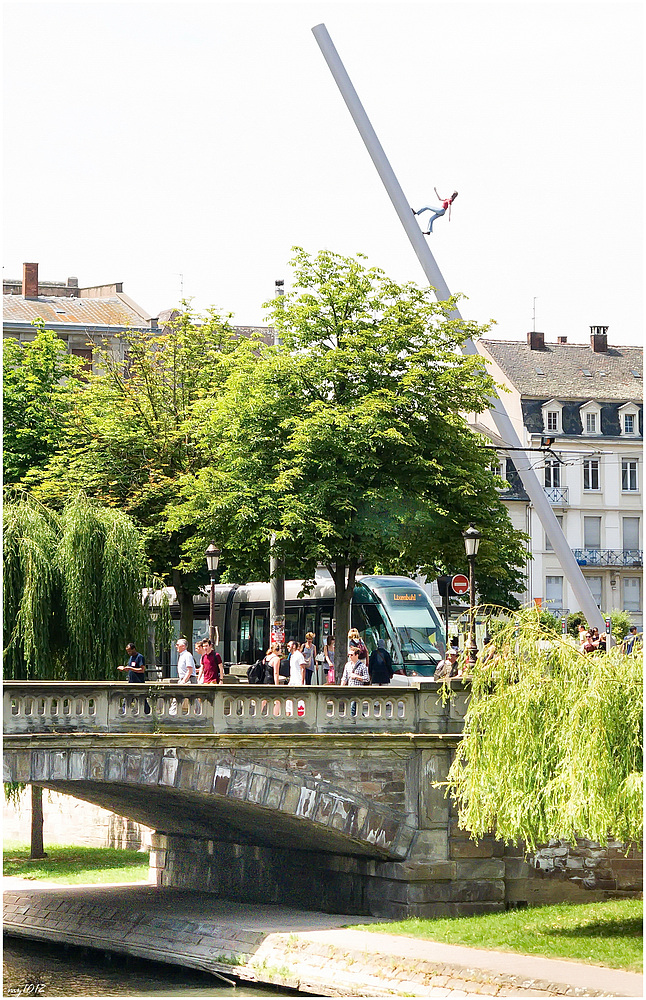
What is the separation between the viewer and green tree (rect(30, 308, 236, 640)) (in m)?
40.9

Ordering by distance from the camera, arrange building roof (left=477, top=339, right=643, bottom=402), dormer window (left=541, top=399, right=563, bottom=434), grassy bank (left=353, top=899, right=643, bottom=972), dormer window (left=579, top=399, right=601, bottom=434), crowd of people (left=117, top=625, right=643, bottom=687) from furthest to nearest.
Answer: building roof (left=477, top=339, right=643, bottom=402) → dormer window (left=579, top=399, right=601, bottom=434) → dormer window (left=541, top=399, right=563, bottom=434) → crowd of people (left=117, top=625, right=643, bottom=687) → grassy bank (left=353, top=899, right=643, bottom=972)

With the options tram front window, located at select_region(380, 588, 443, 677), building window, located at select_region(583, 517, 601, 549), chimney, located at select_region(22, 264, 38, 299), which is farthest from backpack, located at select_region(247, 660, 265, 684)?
building window, located at select_region(583, 517, 601, 549)

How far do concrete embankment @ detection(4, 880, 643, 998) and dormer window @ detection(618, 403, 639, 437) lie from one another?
47.6m

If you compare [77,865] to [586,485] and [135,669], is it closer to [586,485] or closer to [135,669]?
[135,669]

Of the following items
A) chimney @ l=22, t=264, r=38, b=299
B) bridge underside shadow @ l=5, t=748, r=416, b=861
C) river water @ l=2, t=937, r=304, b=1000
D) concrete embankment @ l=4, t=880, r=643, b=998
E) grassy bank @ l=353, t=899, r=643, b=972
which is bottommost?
river water @ l=2, t=937, r=304, b=1000

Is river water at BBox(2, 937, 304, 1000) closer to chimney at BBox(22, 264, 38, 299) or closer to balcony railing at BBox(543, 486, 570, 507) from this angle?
chimney at BBox(22, 264, 38, 299)

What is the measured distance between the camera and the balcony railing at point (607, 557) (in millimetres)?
76750

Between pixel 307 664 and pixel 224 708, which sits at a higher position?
pixel 307 664

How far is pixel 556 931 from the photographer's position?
26000 millimetres

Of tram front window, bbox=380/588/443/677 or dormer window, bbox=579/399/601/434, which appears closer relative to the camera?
tram front window, bbox=380/588/443/677

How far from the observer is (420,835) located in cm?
2852

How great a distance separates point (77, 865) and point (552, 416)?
4333cm

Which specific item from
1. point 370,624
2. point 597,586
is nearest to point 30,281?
point 597,586

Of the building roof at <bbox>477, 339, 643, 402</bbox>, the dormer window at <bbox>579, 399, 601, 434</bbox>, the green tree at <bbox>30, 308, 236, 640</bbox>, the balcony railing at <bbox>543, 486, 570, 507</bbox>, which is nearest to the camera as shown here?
the green tree at <bbox>30, 308, 236, 640</bbox>
